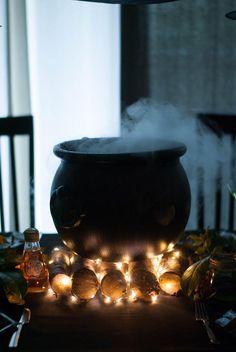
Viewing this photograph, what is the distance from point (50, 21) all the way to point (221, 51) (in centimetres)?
85

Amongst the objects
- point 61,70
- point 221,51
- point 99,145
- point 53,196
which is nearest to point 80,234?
point 53,196

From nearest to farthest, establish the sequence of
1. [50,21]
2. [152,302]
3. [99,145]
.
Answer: [152,302], [99,145], [50,21]

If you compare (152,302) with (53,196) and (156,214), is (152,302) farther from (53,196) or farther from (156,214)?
(53,196)

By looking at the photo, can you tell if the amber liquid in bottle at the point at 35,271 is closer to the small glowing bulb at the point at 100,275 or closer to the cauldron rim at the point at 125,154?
the small glowing bulb at the point at 100,275

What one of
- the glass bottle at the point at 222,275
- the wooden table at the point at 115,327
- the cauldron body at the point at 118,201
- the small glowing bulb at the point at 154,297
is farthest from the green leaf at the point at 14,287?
the glass bottle at the point at 222,275

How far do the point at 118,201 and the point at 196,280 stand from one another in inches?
8.1

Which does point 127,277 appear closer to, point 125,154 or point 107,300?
point 107,300

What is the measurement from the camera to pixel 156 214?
909mm

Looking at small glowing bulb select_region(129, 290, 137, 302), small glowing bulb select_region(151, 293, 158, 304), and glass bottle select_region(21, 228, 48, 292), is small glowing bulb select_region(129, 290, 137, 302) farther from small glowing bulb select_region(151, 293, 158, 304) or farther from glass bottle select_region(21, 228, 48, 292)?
glass bottle select_region(21, 228, 48, 292)

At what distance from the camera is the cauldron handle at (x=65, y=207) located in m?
0.90

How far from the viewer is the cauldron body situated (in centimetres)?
90

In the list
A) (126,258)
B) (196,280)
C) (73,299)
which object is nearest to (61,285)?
(73,299)

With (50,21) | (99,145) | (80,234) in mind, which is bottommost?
(80,234)

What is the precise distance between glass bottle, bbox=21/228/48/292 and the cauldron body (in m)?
0.06
